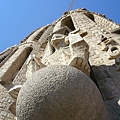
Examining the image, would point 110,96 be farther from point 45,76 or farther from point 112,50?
point 112,50

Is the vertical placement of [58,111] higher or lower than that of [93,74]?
lower

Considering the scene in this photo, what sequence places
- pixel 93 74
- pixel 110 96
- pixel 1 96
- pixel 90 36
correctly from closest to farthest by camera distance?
1. pixel 110 96
2. pixel 93 74
3. pixel 90 36
4. pixel 1 96

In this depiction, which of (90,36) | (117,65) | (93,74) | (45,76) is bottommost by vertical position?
(45,76)

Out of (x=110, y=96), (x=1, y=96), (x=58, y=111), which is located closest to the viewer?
(x=58, y=111)

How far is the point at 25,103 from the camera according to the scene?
206 cm

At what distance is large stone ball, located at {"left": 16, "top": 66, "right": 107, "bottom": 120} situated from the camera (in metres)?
1.96

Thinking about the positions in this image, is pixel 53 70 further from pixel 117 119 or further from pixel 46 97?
pixel 117 119

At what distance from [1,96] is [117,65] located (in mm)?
3948

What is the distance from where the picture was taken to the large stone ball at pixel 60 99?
196cm

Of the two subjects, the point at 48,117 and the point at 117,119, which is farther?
the point at 117,119

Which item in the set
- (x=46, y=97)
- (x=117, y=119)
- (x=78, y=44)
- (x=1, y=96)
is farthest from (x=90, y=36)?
(x=46, y=97)

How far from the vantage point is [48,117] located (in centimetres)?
195

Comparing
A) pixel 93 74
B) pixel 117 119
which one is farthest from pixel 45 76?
pixel 93 74

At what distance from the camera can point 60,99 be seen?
→ 78.2 inches
